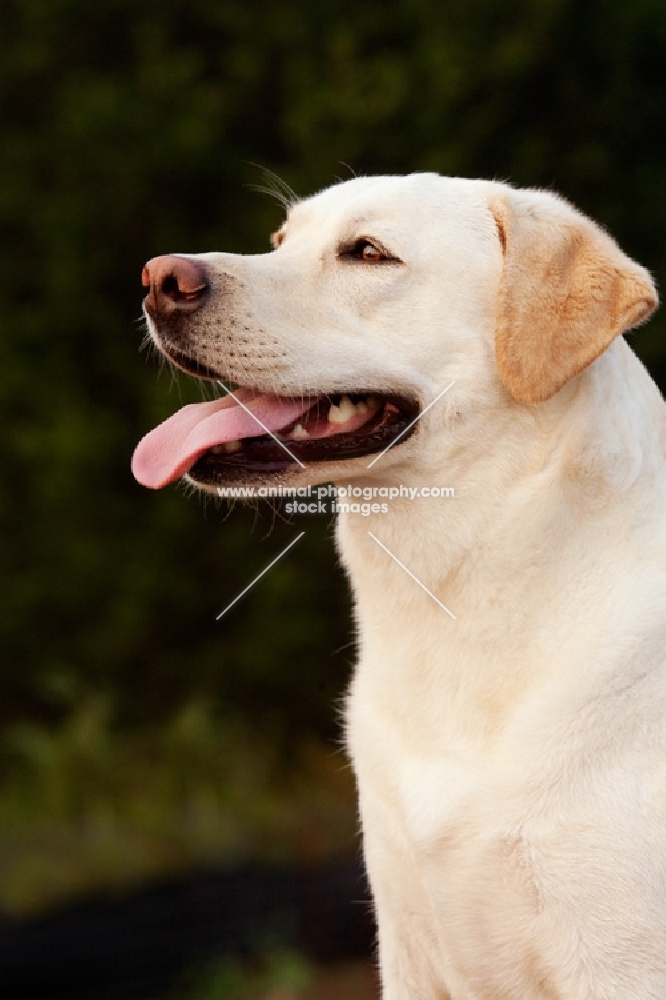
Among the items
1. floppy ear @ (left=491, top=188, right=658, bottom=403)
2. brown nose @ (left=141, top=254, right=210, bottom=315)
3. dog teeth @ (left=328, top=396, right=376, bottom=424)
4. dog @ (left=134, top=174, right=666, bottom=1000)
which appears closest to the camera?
dog @ (left=134, top=174, right=666, bottom=1000)

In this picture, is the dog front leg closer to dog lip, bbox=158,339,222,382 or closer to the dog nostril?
dog lip, bbox=158,339,222,382

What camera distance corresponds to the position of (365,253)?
292 centimetres

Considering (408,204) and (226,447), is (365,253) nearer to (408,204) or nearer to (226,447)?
(408,204)

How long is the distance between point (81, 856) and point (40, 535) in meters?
1.41

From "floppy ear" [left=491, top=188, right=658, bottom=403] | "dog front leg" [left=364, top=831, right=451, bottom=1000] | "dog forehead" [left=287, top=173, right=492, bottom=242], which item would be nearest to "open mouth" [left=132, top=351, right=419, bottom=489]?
"floppy ear" [left=491, top=188, right=658, bottom=403]

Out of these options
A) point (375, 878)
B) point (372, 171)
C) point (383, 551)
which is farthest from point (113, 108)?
point (375, 878)

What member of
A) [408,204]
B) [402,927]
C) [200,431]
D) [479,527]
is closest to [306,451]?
[200,431]

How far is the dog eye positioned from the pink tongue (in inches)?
13.5

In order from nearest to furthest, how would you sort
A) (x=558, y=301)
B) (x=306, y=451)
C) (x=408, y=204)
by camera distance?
(x=558, y=301) → (x=306, y=451) → (x=408, y=204)

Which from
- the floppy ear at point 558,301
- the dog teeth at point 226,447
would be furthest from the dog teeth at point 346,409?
the floppy ear at point 558,301

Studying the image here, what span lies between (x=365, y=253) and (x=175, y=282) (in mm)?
431

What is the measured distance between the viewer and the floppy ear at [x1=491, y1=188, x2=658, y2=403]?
2.66 metres

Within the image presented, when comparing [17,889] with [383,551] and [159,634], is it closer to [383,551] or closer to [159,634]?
[159,634]

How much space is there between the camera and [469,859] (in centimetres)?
261
